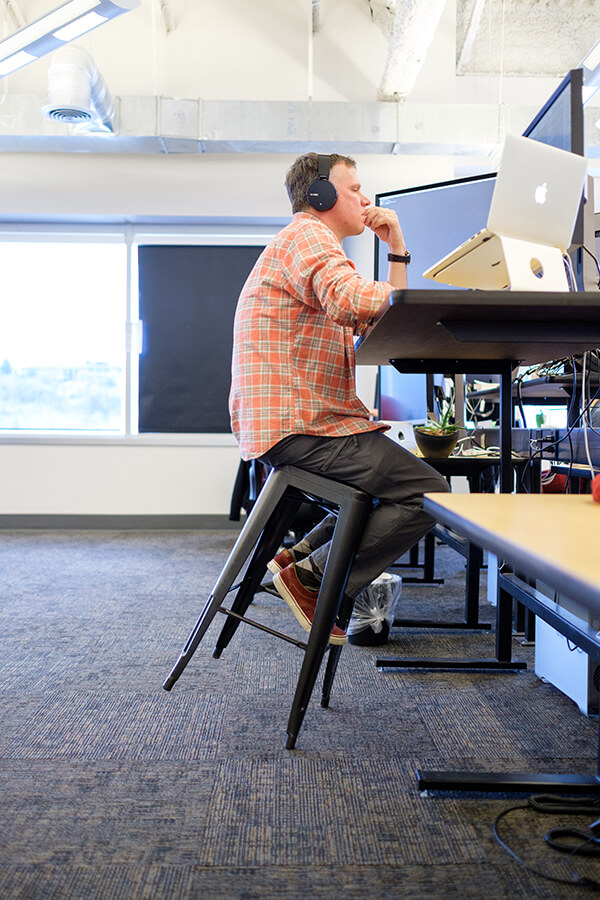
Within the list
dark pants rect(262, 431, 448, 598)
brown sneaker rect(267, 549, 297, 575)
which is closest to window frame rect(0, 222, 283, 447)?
brown sneaker rect(267, 549, 297, 575)

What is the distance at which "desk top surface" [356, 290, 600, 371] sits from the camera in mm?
1049

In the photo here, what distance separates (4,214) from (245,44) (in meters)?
1.99

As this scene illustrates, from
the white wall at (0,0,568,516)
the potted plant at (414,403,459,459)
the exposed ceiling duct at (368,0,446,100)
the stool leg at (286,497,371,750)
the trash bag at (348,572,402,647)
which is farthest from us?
the white wall at (0,0,568,516)

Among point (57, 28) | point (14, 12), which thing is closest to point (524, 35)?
point (57, 28)

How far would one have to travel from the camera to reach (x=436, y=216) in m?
2.72

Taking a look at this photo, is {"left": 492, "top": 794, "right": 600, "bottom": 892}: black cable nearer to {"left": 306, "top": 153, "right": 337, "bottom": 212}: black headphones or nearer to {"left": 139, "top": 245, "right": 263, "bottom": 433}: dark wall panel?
{"left": 306, "top": 153, "right": 337, "bottom": 212}: black headphones

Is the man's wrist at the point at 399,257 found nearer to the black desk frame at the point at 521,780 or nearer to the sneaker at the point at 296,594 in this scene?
the sneaker at the point at 296,594

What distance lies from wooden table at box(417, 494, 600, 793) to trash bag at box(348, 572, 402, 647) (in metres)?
0.84

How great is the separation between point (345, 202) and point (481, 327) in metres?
0.67

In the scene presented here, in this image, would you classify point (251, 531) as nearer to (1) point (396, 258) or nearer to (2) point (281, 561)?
(2) point (281, 561)

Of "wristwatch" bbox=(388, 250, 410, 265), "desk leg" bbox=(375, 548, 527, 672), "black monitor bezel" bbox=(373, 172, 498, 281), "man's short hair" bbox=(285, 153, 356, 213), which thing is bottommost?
"desk leg" bbox=(375, 548, 527, 672)

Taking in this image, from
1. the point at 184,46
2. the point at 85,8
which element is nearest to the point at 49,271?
the point at 184,46

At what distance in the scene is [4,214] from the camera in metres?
4.96

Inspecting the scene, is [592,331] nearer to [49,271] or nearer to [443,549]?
[443,549]
